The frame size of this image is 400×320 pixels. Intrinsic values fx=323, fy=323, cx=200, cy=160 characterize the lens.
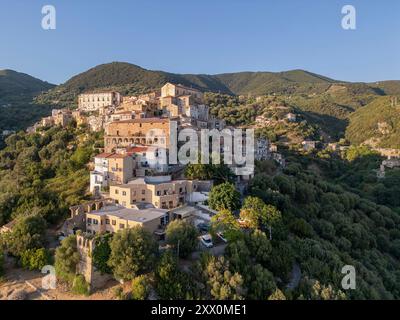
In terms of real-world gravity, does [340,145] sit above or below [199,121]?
below

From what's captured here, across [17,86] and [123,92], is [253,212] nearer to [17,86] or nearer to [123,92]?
[123,92]

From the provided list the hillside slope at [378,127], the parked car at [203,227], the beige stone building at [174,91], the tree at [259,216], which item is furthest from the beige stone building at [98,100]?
the hillside slope at [378,127]

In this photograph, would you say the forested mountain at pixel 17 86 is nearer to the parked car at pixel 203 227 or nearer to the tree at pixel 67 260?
the tree at pixel 67 260

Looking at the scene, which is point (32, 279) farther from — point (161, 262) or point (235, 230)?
point (235, 230)

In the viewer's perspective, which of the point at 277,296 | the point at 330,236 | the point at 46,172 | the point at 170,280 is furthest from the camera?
the point at 46,172

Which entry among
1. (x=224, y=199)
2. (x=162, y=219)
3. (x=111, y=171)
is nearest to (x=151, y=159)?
(x=111, y=171)

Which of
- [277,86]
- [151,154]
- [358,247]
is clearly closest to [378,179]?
[358,247]
